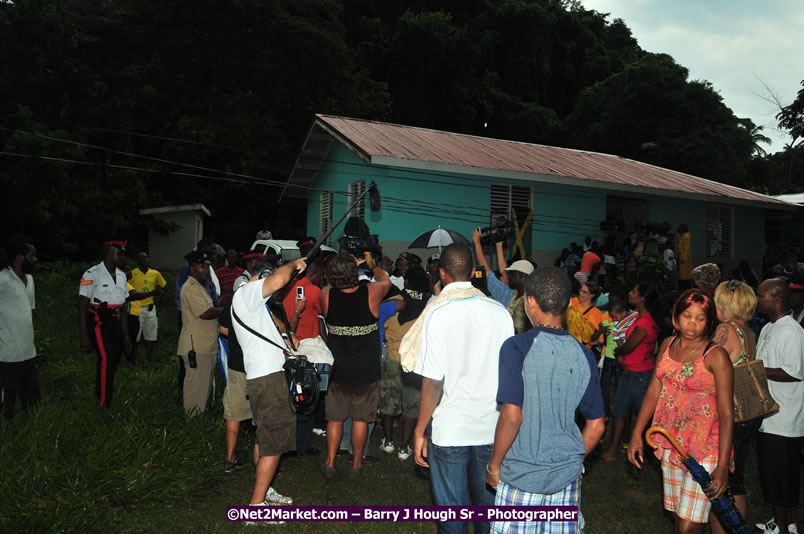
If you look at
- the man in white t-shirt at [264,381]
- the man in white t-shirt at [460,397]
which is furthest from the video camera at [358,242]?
the man in white t-shirt at [460,397]

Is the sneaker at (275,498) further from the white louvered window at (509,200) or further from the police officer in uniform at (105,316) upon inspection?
the white louvered window at (509,200)

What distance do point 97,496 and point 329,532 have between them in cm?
181

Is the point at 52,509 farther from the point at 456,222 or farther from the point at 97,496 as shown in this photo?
the point at 456,222

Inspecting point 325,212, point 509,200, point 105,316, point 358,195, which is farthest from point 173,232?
point 105,316

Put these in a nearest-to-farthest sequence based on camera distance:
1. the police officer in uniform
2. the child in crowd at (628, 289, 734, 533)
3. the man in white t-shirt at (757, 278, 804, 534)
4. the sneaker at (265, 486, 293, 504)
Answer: the child in crowd at (628, 289, 734, 533)
the man in white t-shirt at (757, 278, 804, 534)
the sneaker at (265, 486, 293, 504)
the police officer in uniform

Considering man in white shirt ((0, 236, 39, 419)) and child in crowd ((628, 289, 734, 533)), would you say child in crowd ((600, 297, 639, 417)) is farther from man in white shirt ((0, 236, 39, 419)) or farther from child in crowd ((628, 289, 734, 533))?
man in white shirt ((0, 236, 39, 419))

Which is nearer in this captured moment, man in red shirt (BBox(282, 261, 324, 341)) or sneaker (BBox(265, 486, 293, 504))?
sneaker (BBox(265, 486, 293, 504))

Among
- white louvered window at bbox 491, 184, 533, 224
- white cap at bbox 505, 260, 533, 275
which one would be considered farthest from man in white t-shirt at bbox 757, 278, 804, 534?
white louvered window at bbox 491, 184, 533, 224

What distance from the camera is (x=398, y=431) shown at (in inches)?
305

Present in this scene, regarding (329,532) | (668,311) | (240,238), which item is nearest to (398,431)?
(329,532)

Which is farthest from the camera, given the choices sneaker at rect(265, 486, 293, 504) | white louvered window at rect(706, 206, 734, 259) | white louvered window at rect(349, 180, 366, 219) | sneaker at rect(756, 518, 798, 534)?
white louvered window at rect(706, 206, 734, 259)

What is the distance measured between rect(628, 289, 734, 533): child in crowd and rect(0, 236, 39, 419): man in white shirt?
548 centimetres

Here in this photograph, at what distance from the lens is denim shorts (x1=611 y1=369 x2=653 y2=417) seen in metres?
6.13

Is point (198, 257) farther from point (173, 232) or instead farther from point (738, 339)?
point (173, 232)
